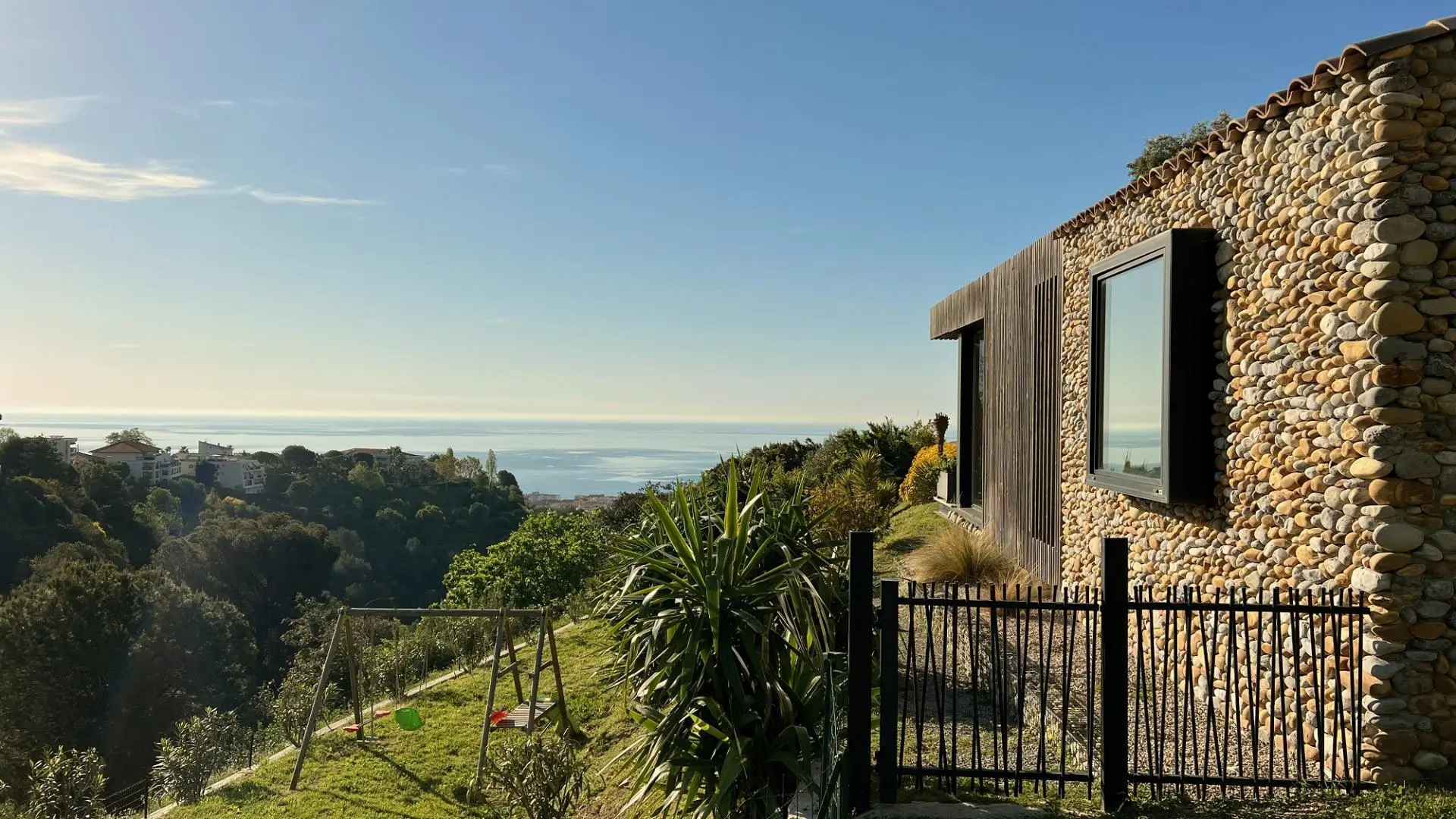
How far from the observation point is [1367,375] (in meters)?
4.80

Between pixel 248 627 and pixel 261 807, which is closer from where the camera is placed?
pixel 261 807

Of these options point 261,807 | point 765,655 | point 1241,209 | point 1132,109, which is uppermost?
point 1132,109

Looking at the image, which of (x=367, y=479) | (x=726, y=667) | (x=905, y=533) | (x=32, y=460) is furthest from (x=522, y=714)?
(x=367, y=479)

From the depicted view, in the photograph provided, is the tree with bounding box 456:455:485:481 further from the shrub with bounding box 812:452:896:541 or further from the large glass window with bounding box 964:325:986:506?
the large glass window with bounding box 964:325:986:506

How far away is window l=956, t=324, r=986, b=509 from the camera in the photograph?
47.6 ft

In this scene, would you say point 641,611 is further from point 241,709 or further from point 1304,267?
point 241,709

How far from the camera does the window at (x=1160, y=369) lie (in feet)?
21.4

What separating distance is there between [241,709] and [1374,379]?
103ft

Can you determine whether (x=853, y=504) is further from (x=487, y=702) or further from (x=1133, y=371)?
(x=487, y=702)

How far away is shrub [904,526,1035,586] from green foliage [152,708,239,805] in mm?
7420

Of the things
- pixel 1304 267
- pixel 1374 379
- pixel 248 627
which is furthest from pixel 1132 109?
pixel 248 627

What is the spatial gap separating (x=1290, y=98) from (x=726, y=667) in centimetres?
494

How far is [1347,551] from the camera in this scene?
4.95 m

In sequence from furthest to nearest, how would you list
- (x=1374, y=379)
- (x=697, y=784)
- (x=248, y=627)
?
(x=248, y=627) < (x=697, y=784) < (x=1374, y=379)
